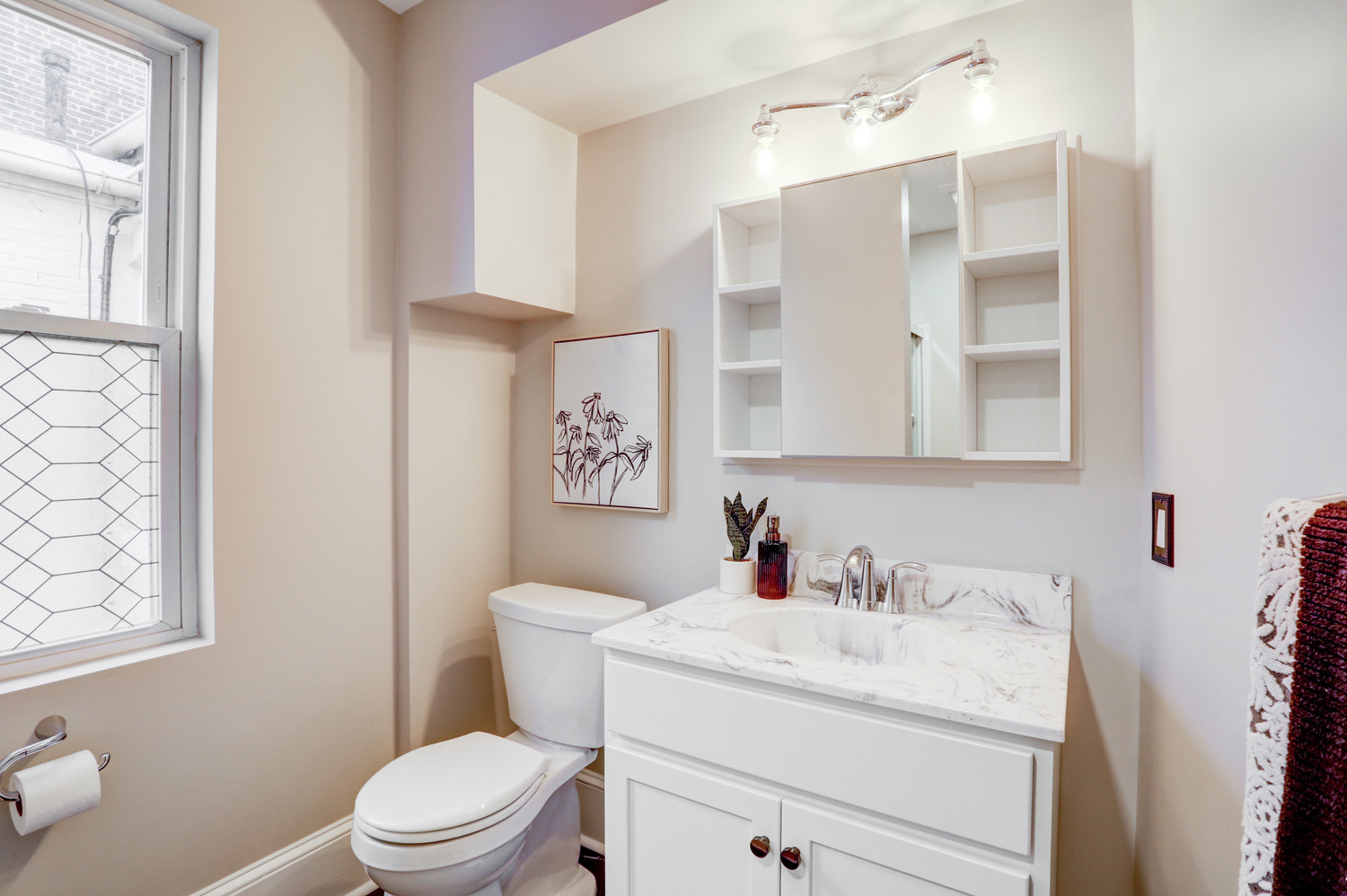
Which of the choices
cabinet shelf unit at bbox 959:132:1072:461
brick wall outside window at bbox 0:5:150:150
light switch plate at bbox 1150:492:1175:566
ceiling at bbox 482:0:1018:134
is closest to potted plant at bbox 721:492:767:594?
cabinet shelf unit at bbox 959:132:1072:461

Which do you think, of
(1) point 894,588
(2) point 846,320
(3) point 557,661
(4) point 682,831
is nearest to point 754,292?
(2) point 846,320

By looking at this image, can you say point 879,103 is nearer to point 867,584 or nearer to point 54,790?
point 867,584

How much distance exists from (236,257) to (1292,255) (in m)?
1.99

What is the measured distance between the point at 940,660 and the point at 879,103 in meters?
1.24

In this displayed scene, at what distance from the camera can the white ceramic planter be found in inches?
66.7

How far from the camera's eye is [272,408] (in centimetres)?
169

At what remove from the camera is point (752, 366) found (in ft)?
5.66

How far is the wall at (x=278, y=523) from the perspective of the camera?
1437 mm

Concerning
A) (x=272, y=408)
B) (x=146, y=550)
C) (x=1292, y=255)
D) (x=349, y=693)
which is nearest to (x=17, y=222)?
(x=272, y=408)

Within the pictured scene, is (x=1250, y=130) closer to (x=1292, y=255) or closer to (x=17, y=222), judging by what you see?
(x=1292, y=255)

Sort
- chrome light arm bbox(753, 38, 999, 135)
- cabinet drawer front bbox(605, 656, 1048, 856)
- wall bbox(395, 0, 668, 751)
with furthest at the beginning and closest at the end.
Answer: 1. wall bbox(395, 0, 668, 751)
2. chrome light arm bbox(753, 38, 999, 135)
3. cabinet drawer front bbox(605, 656, 1048, 856)

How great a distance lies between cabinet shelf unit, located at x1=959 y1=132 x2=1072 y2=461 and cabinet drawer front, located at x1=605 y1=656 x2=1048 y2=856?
667mm

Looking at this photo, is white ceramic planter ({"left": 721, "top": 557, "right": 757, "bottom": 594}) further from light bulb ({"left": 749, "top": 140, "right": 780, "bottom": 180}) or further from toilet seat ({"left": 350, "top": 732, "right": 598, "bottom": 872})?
light bulb ({"left": 749, "top": 140, "right": 780, "bottom": 180})

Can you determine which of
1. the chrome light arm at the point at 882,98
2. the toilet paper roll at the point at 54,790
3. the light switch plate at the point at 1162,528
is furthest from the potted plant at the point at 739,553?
the toilet paper roll at the point at 54,790
